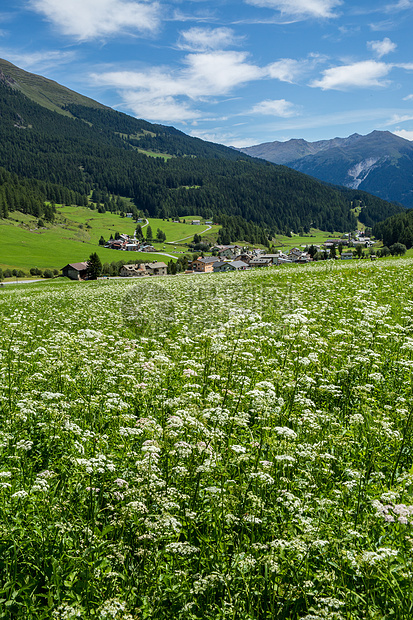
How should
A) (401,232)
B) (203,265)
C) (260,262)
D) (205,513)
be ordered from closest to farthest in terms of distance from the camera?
(205,513), (401,232), (203,265), (260,262)

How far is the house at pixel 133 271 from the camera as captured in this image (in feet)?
473

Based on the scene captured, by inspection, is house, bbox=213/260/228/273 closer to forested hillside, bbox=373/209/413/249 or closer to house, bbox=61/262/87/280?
house, bbox=61/262/87/280

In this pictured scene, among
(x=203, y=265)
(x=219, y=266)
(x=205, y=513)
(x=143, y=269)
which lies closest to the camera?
(x=205, y=513)

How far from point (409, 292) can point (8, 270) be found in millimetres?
148074

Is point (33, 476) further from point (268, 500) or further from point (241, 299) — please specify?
point (241, 299)

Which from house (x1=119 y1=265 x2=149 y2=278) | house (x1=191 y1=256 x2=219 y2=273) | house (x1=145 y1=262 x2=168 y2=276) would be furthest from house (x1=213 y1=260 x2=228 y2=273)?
house (x1=119 y1=265 x2=149 y2=278)


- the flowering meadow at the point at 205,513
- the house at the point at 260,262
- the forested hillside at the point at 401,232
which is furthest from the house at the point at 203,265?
the flowering meadow at the point at 205,513

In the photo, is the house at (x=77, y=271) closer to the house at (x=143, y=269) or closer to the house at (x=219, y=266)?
the house at (x=143, y=269)

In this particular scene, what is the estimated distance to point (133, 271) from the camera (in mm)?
145875

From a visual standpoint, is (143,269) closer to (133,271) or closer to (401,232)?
(133,271)

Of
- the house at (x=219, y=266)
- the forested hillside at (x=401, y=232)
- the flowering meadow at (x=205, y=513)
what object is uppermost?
the forested hillside at (x=401, y=232)

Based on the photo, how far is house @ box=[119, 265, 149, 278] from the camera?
144m

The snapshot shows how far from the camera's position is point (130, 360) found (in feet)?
28.2

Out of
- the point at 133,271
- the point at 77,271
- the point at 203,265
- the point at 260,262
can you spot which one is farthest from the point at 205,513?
the point at 260,262
